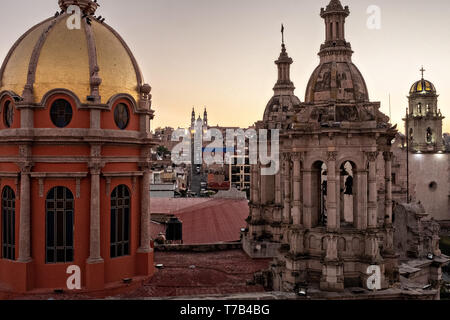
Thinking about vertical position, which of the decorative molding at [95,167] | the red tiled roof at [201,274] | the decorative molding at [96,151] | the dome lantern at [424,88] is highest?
the dome lantern at [424,88]

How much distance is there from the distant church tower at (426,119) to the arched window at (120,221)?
5801 cm

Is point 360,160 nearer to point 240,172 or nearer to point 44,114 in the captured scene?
point 44,114

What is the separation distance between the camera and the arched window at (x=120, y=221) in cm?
1969

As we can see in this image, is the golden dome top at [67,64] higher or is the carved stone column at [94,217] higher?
the golden dome top at [67,64]

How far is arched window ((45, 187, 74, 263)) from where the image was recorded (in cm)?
1847

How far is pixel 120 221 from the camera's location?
787 inches

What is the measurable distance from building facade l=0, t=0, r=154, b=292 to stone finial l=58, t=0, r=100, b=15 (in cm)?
206

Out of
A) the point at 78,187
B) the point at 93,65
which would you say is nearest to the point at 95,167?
the point at 78,187

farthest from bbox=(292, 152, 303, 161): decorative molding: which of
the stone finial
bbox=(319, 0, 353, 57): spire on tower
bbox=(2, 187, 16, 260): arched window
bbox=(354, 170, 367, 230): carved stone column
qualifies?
the stone finial

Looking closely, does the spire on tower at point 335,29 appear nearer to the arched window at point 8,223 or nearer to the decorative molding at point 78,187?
the decorative molding at point 78,187

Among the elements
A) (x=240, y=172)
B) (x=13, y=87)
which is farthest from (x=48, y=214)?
(x=240, y=172)

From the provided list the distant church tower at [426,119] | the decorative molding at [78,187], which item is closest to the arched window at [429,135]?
the distant church tower at [426,119]
